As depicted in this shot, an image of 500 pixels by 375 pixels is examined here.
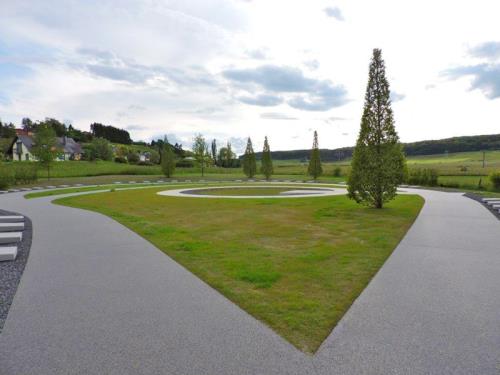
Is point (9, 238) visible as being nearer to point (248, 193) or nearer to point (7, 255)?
point (7, 255)

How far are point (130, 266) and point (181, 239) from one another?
247 cm

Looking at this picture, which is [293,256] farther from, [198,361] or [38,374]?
[38,374]

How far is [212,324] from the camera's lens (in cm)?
403

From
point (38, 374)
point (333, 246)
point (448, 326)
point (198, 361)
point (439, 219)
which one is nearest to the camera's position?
point (38, 374)

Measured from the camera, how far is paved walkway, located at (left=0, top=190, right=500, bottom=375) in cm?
323

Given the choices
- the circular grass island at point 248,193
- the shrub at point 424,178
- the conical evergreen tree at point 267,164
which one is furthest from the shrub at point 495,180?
the conical evergreen tree at point 267,164

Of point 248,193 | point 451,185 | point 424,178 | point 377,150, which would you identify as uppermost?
point 377,150

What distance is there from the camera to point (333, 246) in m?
7.97

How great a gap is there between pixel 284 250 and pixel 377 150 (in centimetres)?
874

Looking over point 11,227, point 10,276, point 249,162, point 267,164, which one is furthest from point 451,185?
point 10,276

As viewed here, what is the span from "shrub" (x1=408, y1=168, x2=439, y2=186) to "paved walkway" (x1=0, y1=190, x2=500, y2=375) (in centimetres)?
2617

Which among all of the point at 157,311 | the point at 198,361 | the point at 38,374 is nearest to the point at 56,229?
the point at 157,311

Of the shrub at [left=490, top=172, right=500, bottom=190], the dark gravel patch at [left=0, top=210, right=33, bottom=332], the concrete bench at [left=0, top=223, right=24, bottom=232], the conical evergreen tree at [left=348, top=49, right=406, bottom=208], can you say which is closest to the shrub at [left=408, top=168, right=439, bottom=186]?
the shrub at [left=490, top=172, right=500, bottom=190]

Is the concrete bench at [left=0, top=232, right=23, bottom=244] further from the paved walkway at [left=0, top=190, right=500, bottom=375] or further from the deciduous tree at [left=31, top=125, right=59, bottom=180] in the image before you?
the deciduous tree at [left=31, top=125, right=59, bottom=180]
